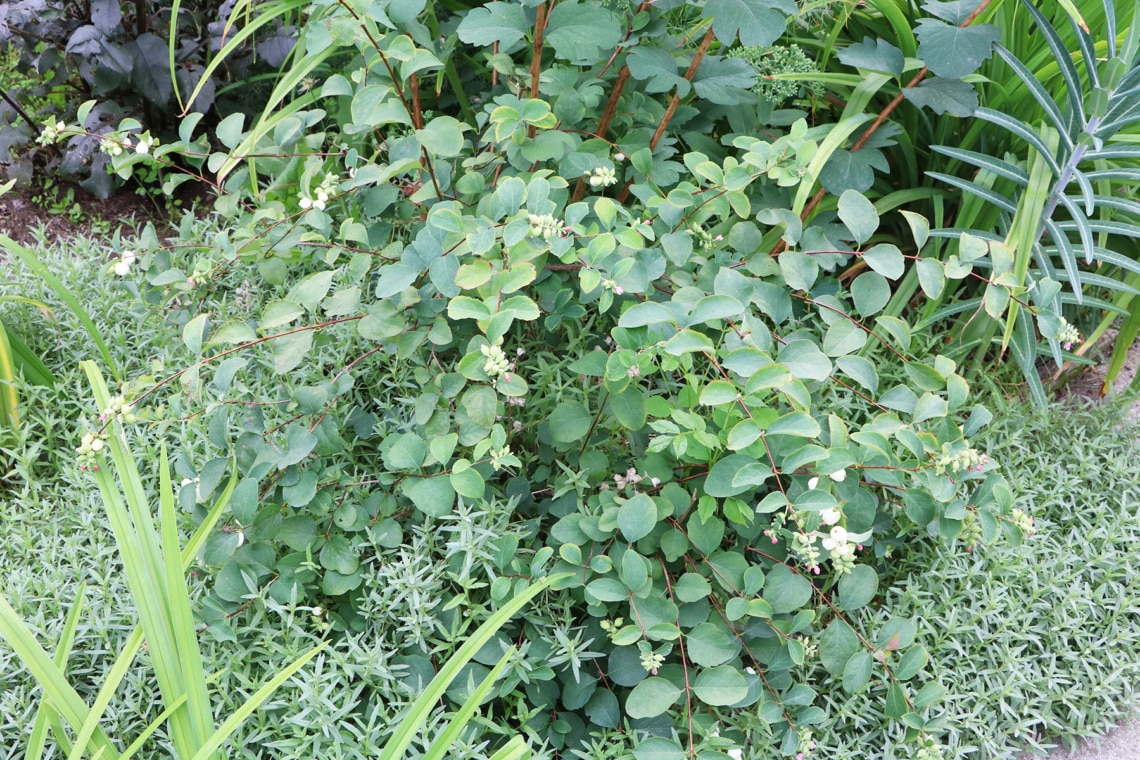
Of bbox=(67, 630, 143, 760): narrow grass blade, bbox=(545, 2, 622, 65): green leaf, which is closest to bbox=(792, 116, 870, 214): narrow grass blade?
bbox=(545, 2, 622, 65): green leaf

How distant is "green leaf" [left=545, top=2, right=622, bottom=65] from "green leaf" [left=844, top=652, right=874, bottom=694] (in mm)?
1249

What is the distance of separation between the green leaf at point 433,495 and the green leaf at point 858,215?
89 cm

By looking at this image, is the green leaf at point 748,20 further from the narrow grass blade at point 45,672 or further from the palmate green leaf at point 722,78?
the narrow grass blade at point 45,672

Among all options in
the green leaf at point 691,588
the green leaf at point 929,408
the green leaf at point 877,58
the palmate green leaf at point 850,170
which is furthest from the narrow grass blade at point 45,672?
the green leaf at point 877,58

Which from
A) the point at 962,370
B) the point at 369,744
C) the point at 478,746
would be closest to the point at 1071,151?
the point at 962,370

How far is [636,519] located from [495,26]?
3.29 feet

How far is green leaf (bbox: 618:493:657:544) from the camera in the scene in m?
1.42

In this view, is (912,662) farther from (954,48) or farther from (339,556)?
(954,48)

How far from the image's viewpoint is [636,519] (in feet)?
4.66

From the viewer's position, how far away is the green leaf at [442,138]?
1525mm

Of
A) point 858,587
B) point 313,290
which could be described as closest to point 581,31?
point 313,290

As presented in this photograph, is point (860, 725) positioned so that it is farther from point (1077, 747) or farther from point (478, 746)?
point (478, 746)

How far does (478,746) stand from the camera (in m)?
1.38

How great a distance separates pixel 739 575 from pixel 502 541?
0.44 m
